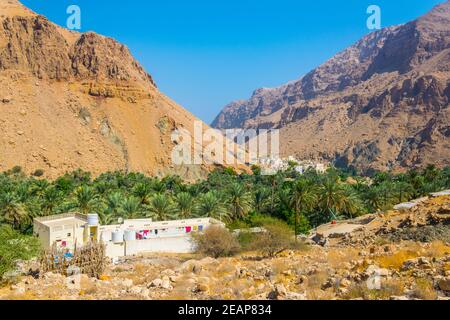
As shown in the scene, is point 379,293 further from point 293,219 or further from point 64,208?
point 64,208

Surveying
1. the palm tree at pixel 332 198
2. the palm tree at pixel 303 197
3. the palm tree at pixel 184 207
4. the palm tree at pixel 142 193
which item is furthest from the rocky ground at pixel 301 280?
the palm tree at pixel 142 193

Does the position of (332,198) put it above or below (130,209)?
above

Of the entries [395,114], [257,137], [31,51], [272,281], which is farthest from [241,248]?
[257,137]

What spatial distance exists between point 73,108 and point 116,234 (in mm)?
60572

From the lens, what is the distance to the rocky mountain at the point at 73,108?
237 feet

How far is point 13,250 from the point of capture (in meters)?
18.6

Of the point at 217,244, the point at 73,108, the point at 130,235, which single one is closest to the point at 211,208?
the point at 130,235

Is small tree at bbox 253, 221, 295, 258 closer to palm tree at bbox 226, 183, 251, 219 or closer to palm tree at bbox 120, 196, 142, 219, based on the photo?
palm tree at bbox 120, 196, 142, 219

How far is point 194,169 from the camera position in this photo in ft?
268

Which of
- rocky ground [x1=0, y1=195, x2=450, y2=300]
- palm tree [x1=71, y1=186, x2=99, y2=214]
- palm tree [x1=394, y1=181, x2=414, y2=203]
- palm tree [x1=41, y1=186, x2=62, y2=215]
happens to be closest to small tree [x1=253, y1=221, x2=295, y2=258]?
rocky ground [x1=0, y1=195, x2=450, y2=300]

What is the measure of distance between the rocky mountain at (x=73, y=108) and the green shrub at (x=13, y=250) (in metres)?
48.9

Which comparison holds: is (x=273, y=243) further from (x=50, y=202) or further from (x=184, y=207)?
(x=50, y=202)

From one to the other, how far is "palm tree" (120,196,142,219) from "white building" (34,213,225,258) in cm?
257

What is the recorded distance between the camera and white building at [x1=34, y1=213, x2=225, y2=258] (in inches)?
1049
